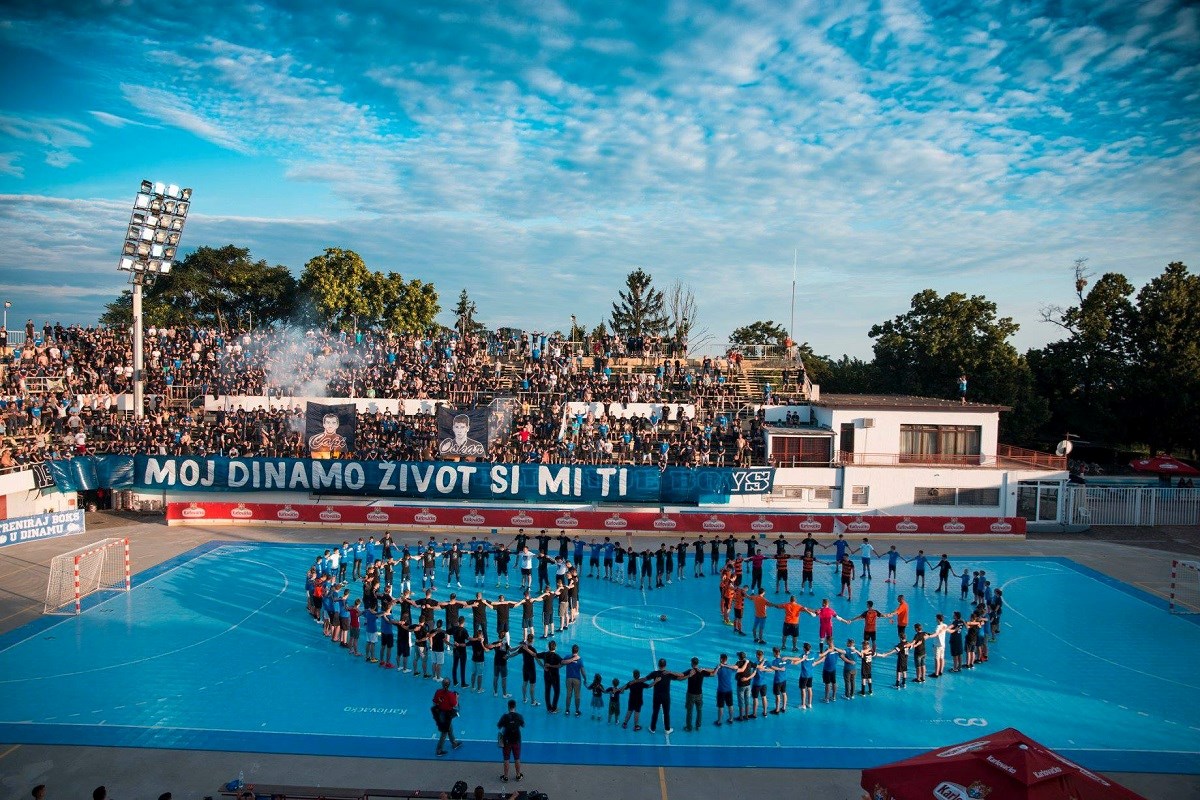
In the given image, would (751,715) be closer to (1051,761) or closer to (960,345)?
(1051,761)

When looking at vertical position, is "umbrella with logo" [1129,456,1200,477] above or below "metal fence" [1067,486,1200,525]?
above

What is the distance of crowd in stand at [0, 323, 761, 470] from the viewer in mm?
34719

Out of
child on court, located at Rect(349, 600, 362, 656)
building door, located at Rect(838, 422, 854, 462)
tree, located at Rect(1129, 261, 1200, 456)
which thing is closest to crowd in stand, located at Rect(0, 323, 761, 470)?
building door, located at Rect(838, 422, 854, 462)

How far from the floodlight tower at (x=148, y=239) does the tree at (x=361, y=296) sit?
754 inches

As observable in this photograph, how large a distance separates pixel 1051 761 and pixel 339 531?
92.7ft

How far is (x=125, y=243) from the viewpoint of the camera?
1454 inches

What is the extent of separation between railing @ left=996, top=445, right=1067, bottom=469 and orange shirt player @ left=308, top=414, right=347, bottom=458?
1237 inches

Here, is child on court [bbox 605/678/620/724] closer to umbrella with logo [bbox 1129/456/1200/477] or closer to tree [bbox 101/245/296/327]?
umbrella with logo [bbox 1129/456/1200/477]

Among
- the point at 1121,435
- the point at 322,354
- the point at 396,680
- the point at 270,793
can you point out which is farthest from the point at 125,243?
the point at 1121,435

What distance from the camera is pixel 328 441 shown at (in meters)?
34.9

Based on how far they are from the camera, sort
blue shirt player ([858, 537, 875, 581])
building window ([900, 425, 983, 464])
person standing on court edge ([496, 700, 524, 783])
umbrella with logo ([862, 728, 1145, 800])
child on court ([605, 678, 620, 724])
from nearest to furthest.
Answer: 1. umbrella with logo ([862, 728, 1145, 800])
2. person standing on court edge ([496, 700, 524, 783])
3. child on court ([605, 678, 620, 724])
4. blue shirt player ([858, 537, 875, 581])
5. building window ([900, 425, 983, 464])

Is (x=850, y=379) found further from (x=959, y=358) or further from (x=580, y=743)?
(x=580, y=743)

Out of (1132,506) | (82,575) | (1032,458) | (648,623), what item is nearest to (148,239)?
(82,575)

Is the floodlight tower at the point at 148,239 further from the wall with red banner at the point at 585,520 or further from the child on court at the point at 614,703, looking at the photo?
the child on court at the point at 614,703
